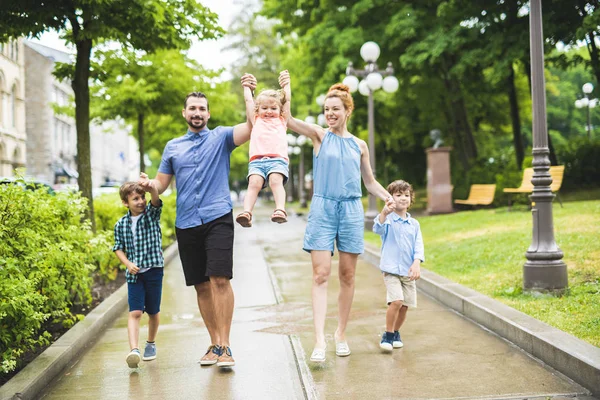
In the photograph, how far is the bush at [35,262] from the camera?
15.0 ft

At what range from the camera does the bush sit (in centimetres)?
456

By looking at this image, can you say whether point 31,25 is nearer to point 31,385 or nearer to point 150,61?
point 31,385

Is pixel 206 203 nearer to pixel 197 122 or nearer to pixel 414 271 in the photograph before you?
pixel 197 122

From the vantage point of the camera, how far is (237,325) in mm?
6945

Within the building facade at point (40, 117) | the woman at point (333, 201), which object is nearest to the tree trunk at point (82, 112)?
the woman at point (333, 201)

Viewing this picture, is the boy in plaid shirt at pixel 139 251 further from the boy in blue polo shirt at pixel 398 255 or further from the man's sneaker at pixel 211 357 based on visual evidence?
the boy in blue polo shirt at pixel 398 255

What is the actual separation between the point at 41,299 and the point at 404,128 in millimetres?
32218

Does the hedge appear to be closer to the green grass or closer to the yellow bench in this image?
the green grass

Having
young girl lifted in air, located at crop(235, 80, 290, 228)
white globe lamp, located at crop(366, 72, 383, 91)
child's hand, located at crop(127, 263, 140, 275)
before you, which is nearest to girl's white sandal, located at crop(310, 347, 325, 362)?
young girl lifted in air, located at crop(235, 80, 290, 228)

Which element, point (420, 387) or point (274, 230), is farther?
point (274, 230)

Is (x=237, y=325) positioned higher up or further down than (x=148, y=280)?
further down

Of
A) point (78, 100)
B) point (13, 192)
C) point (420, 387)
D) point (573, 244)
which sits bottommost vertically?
point (420, 387)

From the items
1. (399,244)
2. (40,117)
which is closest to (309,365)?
(399,244)

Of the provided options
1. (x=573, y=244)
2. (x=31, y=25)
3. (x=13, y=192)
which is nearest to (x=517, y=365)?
(x=13, y=192)
